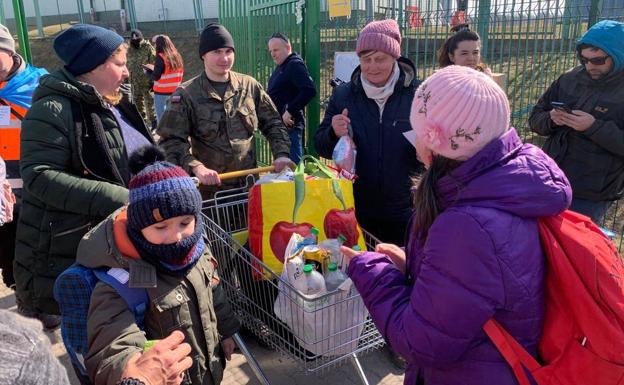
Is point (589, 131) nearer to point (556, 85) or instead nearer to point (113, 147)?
point (556, 85)

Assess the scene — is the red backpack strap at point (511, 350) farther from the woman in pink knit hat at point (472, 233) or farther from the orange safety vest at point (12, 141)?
the orange safety vest at point (12, 141)

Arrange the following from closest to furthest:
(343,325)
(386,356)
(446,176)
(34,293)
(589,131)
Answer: (446,176) → (343,325) → (34,293) → (589,131) → (386,356)

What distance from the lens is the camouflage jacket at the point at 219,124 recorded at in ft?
11.2

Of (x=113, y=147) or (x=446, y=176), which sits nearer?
(x=446, y=176)

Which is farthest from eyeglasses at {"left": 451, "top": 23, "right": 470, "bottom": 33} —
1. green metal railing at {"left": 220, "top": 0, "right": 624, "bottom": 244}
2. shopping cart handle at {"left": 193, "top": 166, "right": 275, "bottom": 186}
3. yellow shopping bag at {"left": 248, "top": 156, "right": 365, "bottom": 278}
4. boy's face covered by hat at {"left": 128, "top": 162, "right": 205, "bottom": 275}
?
boy's face covered by hat at {"left": 128, "top": 162, "right": 205, "bottom": 275}

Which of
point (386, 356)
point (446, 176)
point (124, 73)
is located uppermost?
point (124, 73)

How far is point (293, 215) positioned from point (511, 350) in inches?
52.1

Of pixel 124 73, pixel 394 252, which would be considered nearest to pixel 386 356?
pixel 394 252

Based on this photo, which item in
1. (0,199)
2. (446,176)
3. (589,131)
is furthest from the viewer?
(589,131)

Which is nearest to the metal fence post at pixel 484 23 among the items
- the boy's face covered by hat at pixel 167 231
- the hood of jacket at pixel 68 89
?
the hood of jacket at pixel 68 89

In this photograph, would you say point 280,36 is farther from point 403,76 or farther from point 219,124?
point 403,76

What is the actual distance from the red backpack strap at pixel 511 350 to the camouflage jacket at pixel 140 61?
9193mm

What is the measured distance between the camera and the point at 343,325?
227cm

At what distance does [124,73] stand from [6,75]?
1248 mm
